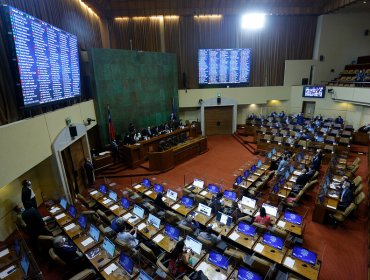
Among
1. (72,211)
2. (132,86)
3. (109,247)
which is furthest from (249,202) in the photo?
(132,86)

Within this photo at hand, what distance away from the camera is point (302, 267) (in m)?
4.51

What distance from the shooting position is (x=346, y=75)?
17203 mm

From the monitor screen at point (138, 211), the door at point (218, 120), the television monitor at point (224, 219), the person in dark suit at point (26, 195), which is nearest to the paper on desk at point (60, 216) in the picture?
the person in dark suit at point (26, 195)

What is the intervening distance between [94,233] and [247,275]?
3.69 m

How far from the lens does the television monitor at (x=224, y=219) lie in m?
5.86

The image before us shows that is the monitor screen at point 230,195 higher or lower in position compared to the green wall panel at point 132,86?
lower

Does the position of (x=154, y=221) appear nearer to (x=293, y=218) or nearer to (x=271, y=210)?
(x=271, y=210)

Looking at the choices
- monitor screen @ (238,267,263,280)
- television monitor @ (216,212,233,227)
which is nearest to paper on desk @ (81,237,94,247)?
television monitor @ (216,212,233,227)

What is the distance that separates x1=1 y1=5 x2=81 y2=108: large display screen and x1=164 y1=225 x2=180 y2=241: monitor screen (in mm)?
4748

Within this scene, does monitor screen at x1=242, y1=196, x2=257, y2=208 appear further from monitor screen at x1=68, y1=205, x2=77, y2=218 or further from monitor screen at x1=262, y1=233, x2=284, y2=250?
monitor screen at x1=68, y1=205, x2=77, y2=218

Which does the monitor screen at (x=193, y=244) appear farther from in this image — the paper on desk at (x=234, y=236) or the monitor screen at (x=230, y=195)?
the monitor screen at (x=230, y=195)

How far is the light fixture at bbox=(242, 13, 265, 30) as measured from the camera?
54.6ft

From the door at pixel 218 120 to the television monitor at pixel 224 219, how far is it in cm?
1202

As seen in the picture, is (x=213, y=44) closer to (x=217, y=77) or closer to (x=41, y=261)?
(x=217, y=77)
